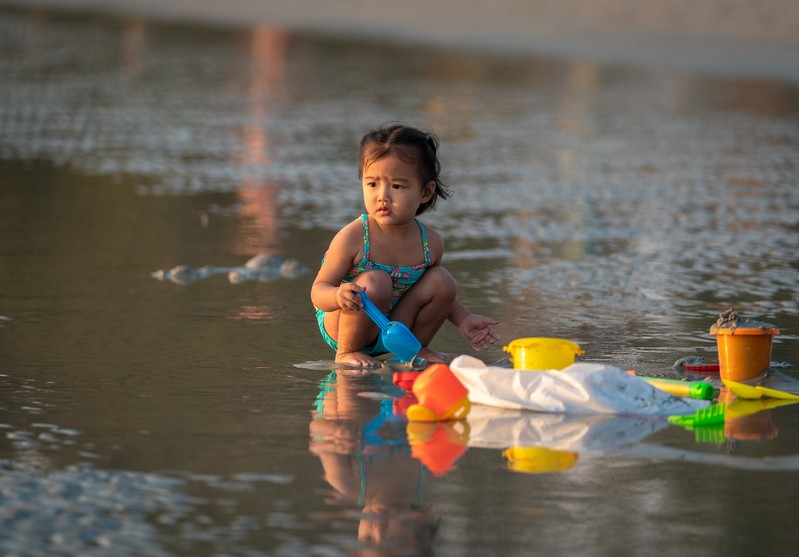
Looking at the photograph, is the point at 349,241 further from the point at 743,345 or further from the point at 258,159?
the point at 258,159

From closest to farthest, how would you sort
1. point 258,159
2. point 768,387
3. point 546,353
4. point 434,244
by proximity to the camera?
point 546,353 → point 768,387 → point 434,244 → point 258,159

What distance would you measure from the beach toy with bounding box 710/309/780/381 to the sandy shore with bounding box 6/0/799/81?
15828 mm

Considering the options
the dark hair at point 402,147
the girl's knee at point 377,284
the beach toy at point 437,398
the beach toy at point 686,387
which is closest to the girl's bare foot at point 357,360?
the girl's knee at point 377,284

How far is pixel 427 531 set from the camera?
11.5 ft

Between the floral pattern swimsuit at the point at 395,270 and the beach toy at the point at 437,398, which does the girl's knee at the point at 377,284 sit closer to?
the floral pattern swimsuit at the point at 395,270

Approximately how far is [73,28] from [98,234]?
1945 centimetres

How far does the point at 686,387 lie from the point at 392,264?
1.24 m

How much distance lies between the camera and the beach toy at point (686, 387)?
4871mm

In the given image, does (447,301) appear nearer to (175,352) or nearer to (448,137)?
(175,352)

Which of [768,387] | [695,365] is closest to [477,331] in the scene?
[695,365]

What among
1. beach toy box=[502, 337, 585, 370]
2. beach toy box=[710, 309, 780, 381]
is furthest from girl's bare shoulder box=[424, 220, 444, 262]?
beach toy box=[710, 309, 780, 381]

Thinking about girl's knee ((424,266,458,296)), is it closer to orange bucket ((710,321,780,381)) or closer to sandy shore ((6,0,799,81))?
orange bucket ((710,321,780,381))

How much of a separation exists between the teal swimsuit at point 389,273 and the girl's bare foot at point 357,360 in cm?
10

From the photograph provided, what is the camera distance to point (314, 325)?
6133 mm
